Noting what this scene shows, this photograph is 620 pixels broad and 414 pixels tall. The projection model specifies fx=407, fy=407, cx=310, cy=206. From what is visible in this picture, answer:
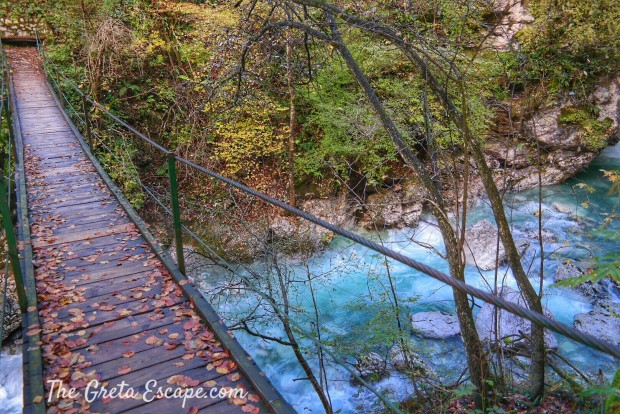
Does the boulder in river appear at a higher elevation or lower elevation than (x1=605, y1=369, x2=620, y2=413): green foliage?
lower

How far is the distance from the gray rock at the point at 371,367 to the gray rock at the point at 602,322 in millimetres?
3139

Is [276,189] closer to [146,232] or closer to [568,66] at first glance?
[146,232]

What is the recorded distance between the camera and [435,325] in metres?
6.57

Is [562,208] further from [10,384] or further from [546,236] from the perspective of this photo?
[10,384]

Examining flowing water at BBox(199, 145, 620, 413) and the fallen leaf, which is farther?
flowing water at BBox(199, 145, 620, 413)

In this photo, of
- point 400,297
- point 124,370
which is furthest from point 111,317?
point 400,297

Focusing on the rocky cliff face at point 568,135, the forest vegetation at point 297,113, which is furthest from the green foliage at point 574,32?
the rocky cliff face at point 568,135

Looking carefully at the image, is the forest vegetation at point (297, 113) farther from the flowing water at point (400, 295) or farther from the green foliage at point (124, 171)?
the flowing water at point (400, 295)

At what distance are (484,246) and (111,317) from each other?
7.30 metres

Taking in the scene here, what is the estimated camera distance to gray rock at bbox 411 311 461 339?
646cm

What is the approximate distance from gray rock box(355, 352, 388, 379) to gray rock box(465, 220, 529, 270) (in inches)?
128

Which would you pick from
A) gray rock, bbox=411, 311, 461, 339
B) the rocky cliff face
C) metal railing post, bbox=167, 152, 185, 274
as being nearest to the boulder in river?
gray rock, bbox=411, 311, 461, 339

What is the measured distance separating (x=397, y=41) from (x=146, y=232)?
3157 mm

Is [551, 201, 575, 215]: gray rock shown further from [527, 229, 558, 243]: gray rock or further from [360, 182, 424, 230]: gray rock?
[360, 182, 424, 230]: gray rock
